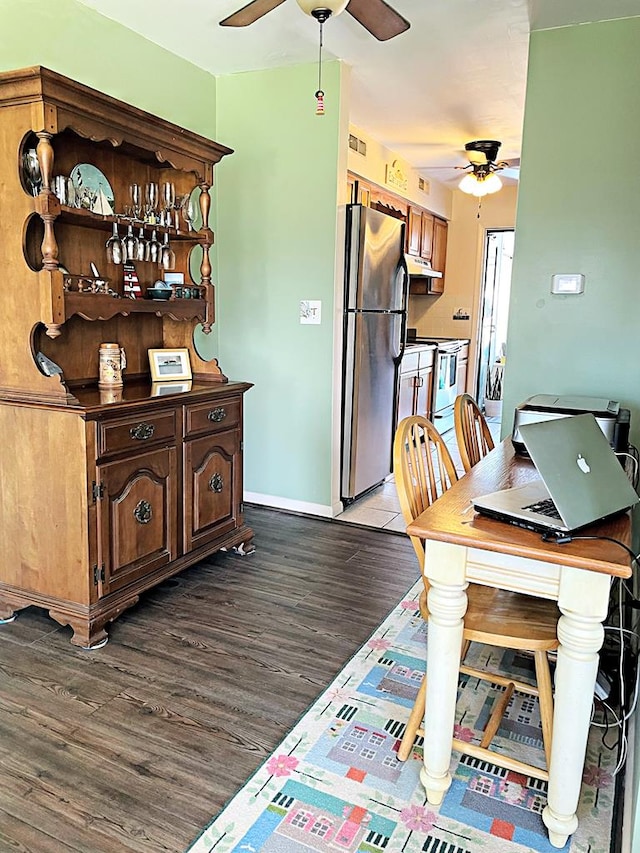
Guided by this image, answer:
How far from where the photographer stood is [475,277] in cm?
707

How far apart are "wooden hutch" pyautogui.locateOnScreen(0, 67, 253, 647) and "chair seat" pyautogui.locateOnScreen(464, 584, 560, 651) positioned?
4.51 feet

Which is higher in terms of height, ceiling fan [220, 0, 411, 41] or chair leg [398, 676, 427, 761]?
ceiling fan [220, 0, 411, 41]

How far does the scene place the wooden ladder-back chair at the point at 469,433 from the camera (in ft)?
7.53

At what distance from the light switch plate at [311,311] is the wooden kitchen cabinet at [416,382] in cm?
132

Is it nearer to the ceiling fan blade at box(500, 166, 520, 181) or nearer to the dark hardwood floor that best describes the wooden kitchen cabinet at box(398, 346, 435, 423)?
the ceiling fan blade at box(500, 166, 520, 181)

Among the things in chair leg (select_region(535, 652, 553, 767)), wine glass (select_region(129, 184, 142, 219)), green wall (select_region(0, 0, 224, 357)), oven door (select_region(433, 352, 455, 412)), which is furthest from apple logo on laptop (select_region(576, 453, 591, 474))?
oven door (select_region(433, 352, 455, 412))

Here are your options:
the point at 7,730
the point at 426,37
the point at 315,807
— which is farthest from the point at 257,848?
the point at 426,37

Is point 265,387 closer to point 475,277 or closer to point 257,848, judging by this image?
point 257,848

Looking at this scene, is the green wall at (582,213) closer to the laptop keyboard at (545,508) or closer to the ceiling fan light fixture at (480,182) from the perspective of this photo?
the laptop keyboard at (545,508)

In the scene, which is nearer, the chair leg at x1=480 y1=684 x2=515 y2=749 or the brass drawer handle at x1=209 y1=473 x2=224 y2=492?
the chair leg at x1=480 y1=684 x2=515 y2=749

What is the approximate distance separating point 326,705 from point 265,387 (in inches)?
90.3

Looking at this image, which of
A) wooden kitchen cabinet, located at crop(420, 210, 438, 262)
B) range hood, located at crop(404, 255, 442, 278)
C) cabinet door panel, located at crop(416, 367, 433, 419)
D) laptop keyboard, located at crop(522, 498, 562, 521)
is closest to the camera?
laptop keyboard, located at crop(522, 498, 562, 521)

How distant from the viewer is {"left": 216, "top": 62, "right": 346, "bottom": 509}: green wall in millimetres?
3654

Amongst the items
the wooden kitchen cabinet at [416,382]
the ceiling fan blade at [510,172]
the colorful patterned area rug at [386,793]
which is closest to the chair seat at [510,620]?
the colorful patterned area rug at [386,793]
